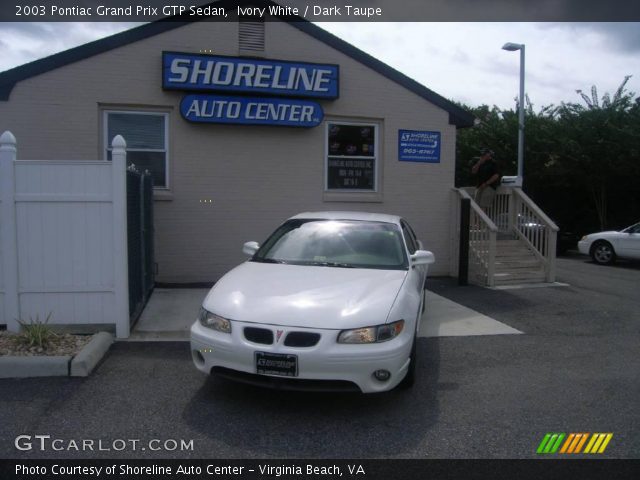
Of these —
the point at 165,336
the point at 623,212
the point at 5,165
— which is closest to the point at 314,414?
the point at 165,336

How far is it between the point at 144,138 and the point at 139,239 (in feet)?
8.90

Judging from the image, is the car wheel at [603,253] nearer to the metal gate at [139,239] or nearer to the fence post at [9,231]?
the metal gate at [139,239]

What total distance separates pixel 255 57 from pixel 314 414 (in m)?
7.19

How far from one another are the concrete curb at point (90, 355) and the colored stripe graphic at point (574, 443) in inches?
152

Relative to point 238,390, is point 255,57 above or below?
above

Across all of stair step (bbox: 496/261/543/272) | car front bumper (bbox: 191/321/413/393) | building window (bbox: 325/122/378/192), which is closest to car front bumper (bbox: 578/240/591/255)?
stair step (bbox: 496/261/543/272)

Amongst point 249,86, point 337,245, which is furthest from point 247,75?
point 337,245

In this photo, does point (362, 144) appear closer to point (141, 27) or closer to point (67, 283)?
point (141, 27)

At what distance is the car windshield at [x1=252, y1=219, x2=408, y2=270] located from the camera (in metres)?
5.47

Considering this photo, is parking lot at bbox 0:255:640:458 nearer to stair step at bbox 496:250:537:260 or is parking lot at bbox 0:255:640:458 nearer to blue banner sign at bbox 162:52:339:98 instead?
stair step at bbox 496:250:537:260

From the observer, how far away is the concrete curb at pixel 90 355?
495 centimetres

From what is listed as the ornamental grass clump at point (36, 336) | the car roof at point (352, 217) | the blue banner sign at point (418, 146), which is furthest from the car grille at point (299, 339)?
the blue banner sign at point (418, 146)

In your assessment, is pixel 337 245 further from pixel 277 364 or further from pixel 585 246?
pixel 585 246

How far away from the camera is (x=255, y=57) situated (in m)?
9.64
